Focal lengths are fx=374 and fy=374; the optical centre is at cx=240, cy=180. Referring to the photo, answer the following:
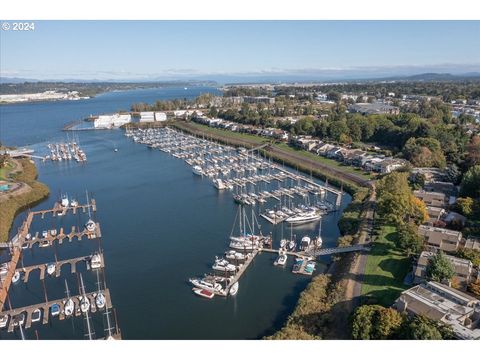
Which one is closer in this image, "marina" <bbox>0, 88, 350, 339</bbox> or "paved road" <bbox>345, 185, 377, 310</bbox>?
"paved road" <bbox>345, 185, 377, 310</bbox>

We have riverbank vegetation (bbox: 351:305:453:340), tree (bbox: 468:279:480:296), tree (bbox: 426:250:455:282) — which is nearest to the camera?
riverbank vegetation (bbox: 351:305:453:340)

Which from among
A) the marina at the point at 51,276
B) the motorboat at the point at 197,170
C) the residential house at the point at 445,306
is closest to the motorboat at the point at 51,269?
the marina at the point at 51,276

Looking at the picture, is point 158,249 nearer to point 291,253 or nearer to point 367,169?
point 291,253

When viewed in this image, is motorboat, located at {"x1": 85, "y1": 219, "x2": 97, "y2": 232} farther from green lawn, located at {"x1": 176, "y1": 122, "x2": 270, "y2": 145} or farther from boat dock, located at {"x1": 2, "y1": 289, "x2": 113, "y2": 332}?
green lawn, located at {"x1": 176, "y1": 122, "x2": 270, "y2": 145}

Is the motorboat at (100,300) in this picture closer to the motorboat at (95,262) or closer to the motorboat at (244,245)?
the motorboat at (95,262)

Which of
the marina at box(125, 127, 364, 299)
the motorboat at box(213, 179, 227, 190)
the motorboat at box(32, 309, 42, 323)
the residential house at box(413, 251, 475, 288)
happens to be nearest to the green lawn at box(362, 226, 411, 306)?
the residential house at box(413, 251, 475, 288)

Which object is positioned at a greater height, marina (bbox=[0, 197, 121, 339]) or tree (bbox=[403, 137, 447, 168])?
tree (bbox=[403, 137, 447, 168])
